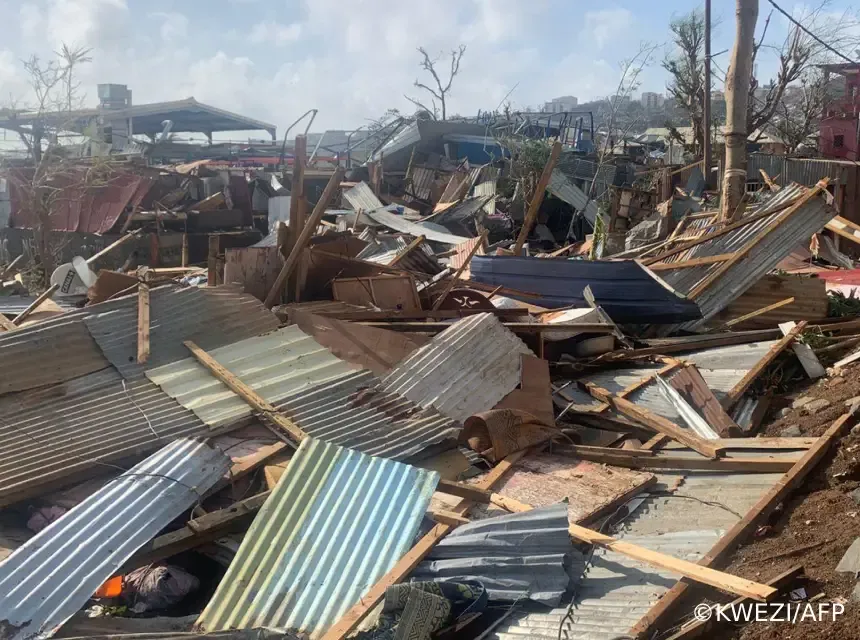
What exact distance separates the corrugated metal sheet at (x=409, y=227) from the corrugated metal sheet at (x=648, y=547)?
10.7 metres

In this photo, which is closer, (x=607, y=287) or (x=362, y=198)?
(x=607, y=287)

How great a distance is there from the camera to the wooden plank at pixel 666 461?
5.14m

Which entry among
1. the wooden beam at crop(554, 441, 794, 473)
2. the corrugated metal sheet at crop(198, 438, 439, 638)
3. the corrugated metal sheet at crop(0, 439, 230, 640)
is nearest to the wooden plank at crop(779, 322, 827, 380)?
the wooden beam at crop(554, 441, 794, 473)

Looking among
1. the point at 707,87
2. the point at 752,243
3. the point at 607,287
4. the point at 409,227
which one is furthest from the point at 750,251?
the point at 409,227

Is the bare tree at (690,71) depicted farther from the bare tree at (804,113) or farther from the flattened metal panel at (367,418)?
the flattened metal panel at (367,418)

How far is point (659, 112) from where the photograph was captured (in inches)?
2053

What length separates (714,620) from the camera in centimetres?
333

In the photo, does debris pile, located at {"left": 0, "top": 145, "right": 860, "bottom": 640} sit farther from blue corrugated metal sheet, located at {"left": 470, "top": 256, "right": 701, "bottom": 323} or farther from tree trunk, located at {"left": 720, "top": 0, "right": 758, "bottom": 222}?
tree trunk, located at {"left": 720, "top": 0, "right": 758, "bottom": 222}

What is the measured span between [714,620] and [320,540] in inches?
79.7

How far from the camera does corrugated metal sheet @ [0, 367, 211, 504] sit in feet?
15.0

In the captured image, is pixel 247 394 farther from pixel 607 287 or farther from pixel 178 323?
pixel 607 287

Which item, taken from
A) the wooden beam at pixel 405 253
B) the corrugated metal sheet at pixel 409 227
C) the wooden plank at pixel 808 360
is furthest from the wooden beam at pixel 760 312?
the corrugated metal sheet at pixel 409 227

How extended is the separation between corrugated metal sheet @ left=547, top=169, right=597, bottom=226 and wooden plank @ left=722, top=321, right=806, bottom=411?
39.4 ft

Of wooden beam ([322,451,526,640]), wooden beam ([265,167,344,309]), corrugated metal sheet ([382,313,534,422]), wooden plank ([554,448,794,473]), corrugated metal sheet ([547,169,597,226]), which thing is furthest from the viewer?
corrugated metal sheet ([547,169,597,226])
